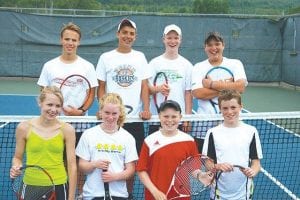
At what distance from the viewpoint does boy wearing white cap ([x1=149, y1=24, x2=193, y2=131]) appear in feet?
13.0

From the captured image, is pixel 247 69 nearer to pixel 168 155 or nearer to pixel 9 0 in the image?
pixel 168 155

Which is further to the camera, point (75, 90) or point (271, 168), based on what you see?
point (271, 168)

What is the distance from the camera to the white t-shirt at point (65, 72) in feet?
12.3

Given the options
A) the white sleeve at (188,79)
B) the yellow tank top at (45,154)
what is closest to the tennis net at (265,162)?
the white sleeve at (188,79)

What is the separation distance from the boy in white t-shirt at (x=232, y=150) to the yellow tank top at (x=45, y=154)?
956mm

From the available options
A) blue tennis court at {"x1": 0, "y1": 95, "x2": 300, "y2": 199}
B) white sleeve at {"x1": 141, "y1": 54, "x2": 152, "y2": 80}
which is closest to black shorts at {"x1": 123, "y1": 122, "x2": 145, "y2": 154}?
blue tennis court at {"x1": 0, "y1": 95, "x2": 300, "y2": 199}

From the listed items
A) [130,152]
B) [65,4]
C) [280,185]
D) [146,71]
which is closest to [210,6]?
[65,4]

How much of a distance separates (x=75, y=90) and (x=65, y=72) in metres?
0.16

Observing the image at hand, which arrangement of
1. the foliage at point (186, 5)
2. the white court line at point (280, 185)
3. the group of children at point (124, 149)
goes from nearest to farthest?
the group of children at point (124, 149), the white court line at point (280, 185), the foliage at point (186, 5)

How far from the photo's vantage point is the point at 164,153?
123 inches

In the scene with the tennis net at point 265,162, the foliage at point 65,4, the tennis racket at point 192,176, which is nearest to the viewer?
the tennis racket at point 192,176

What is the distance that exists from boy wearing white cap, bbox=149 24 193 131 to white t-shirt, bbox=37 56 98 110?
0.52 m

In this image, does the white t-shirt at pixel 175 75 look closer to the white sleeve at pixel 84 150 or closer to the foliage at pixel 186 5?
the white sleeve at pixel 84 150

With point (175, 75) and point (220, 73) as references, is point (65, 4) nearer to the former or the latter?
point (175, 75)
